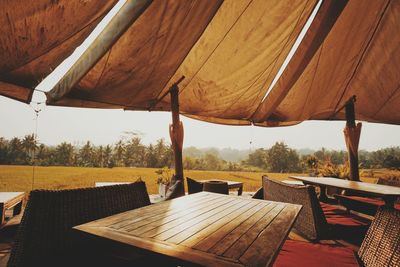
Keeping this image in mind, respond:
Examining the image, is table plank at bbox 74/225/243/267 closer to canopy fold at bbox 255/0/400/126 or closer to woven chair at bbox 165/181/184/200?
woven chair at bbox 165/181/184/200

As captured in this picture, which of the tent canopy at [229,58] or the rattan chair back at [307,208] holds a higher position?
the tent canopy at [229,58]

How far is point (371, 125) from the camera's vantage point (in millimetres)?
5926

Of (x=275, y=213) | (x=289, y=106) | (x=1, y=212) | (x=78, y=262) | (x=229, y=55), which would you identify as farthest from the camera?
(x=289, y=106)

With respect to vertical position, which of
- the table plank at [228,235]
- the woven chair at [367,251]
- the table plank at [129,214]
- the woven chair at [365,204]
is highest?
the table plank at [129,214]

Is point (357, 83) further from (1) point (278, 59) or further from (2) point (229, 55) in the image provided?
(2) point (229, 55)

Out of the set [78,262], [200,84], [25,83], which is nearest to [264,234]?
[78,262]

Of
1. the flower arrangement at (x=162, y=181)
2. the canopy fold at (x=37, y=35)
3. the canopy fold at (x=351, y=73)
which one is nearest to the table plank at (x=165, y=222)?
the canopy fold at (x=37, y=35)

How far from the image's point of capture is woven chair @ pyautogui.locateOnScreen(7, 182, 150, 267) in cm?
125

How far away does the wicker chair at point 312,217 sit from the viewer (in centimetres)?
198

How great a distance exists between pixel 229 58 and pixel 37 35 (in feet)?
9.05

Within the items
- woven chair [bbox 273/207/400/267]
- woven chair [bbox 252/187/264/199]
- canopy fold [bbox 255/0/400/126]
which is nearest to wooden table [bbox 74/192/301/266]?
woven chair [bbox 273/207/400/267]

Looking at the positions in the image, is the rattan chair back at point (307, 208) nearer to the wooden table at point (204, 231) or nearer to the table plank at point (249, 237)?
the wooden table at point (204, 231)

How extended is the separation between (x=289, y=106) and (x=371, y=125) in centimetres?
233

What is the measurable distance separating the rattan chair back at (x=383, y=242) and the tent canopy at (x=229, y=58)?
253 cm
